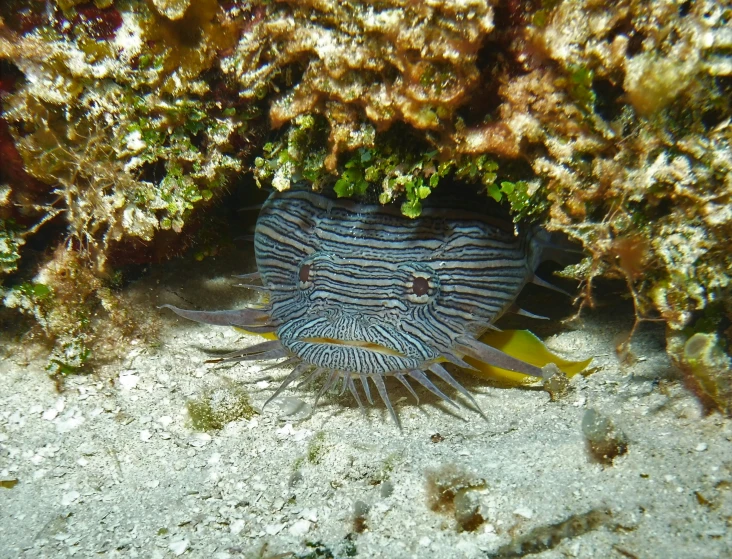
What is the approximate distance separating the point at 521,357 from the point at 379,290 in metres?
1.28

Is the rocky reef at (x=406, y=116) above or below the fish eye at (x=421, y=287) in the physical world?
above

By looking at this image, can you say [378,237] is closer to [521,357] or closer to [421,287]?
[421,287]

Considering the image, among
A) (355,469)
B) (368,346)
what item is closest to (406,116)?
(368,346)

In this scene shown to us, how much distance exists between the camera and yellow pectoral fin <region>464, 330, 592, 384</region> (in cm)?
374

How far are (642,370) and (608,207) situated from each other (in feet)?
4.62

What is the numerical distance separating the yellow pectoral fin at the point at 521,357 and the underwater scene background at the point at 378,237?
0.03 metres

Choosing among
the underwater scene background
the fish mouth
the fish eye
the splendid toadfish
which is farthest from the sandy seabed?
the fish eye

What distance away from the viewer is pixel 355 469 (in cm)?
314

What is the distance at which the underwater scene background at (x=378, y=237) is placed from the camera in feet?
8.03

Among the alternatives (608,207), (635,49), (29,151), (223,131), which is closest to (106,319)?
(29,151)

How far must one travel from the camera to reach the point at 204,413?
12.5 ft

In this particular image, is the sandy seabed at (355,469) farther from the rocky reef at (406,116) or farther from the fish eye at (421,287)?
the fish eye at (421,287)

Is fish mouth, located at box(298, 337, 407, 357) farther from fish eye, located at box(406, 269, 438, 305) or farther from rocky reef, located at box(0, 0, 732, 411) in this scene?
rocky reef, located at box(0, 0, 732, 411)

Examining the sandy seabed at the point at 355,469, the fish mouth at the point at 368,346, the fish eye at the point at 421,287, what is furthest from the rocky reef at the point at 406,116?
the fish mouth at the point at 368,346
